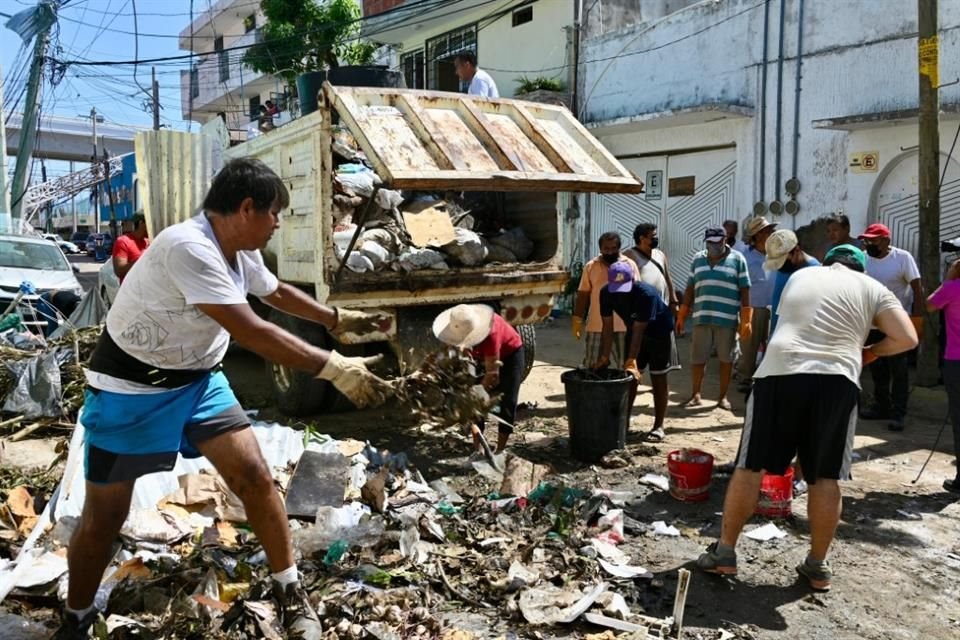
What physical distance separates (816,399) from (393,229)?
3.34 meters

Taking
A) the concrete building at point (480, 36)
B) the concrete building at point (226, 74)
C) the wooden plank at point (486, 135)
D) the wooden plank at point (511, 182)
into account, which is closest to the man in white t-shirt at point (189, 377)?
the wooden plank at point (511, 182)

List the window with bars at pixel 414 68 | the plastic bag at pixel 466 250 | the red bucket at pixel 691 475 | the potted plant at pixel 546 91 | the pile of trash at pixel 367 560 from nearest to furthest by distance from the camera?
the pile of trash at pixel 367 560, the red bucket at pixel 691 475, the plastic bag at pixel 466 250, the potted plant at pixel 546 91, the window with bars at pixel 414 68

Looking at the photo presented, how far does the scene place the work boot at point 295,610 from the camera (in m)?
A: 2.71

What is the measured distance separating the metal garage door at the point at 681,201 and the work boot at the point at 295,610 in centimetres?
932

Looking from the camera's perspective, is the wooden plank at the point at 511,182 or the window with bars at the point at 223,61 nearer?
the wooden plank at the point at 511,182

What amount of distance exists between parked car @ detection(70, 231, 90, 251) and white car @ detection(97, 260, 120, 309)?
37007 mm

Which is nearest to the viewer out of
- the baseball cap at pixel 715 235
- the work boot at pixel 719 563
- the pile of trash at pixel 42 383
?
the work boot at pixel 719 563

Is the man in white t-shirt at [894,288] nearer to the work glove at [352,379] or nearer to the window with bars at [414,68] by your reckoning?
the work glove at [352,379]

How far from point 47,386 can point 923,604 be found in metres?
5.77

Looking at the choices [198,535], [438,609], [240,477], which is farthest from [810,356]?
[198,535]

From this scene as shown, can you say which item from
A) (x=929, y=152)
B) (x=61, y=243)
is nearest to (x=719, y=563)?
(x=929, y=152)

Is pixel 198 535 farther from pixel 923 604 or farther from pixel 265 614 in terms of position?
pixel 923 604

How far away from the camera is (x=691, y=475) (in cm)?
446

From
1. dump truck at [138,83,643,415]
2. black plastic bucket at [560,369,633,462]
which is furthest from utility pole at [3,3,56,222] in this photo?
black plastic bucket at [560,369,633,462]
